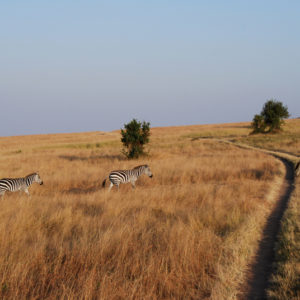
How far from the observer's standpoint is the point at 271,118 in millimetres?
58875

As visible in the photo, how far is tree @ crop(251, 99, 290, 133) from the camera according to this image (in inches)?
2320

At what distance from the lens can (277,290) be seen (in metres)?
4.70

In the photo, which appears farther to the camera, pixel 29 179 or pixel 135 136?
pixel 135 136

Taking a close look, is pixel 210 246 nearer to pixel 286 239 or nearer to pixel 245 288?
pixel 245 288

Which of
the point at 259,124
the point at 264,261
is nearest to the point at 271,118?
the point at 259,124

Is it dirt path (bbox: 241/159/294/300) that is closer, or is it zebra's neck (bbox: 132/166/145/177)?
dirt path (bbox: 241/159/294/300)

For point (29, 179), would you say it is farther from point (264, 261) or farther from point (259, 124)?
A: point (259, 124)

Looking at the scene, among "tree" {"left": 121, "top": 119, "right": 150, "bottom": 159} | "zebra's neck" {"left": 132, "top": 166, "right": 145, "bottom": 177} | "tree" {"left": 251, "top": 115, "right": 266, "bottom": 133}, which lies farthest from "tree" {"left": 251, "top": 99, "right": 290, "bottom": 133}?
"zebra's neck" {"left": 132, "top": 166, "right": 145, "bottom": 177}

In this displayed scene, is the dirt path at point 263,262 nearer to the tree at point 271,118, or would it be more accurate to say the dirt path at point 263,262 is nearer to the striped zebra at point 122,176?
the striped zebra at point 122,176

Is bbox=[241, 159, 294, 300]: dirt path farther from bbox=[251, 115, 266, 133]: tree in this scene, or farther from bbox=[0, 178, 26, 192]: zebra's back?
bbox=[251, 115, 266, 133]: tree

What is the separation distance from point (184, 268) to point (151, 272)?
642 mm

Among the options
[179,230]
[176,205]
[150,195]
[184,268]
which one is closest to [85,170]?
[150,195]

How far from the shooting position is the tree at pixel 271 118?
5894cm

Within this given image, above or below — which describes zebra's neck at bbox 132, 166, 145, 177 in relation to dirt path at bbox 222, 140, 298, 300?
above
